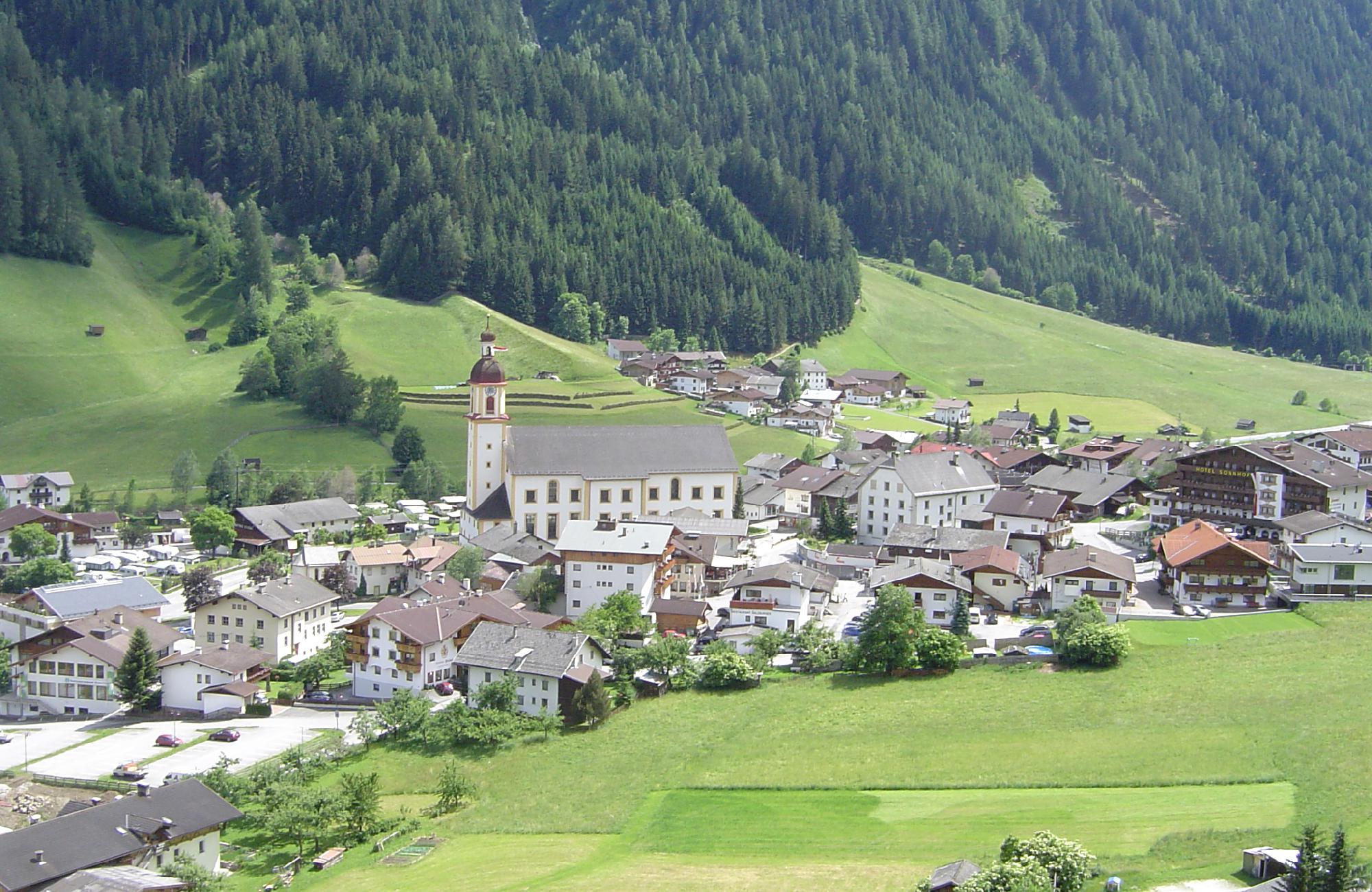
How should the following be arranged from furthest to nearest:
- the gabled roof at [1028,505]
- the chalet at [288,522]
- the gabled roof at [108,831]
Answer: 1. the chalet at [288,522]
2. the gabled roof at [1028,505]
3. the gabled roof at [108,831]

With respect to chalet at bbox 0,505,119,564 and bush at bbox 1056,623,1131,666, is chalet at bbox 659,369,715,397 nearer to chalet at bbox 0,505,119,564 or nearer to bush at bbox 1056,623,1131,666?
chalet at bbox 0,505,119,564

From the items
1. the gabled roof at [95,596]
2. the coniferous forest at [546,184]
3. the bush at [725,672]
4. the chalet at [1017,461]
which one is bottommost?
the bush at [725,672]

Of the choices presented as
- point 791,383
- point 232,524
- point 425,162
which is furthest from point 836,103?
point 232,524

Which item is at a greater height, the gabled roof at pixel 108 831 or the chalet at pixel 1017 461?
the chalet at pixel 1017 461

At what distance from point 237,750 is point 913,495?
3607 centimetres

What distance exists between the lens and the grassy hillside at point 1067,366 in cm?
11669

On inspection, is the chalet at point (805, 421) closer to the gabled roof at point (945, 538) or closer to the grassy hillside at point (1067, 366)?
the grassy hillside at point (1067, 366)

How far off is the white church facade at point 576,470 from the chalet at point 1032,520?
13.9 meters

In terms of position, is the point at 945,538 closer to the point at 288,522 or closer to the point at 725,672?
the point at 725,672

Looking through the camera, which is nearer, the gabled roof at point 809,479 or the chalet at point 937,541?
the chalet at point 937,541

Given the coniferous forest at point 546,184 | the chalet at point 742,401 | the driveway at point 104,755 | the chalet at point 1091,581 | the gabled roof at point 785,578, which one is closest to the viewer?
the driveway at point 104,755

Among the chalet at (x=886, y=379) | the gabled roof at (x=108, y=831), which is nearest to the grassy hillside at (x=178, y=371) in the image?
the chalet at (x=886, y=379)

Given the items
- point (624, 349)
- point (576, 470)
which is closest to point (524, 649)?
point (576, 470)

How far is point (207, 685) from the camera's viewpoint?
49.8 meters
